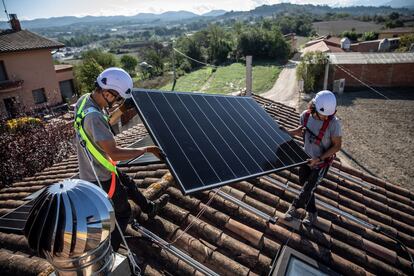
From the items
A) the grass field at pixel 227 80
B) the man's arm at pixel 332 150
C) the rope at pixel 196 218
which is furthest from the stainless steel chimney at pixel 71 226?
the grass field at pixel 227 80

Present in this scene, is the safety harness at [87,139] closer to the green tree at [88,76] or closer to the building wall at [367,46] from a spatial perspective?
the green tree at [88,76]

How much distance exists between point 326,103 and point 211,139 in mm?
2196

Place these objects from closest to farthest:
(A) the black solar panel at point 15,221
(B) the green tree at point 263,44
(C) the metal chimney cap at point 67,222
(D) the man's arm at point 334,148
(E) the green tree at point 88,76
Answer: (C) the metal chimney cap at point 67,222 → (A) the black solar panel at point 15,221 → (D) the man's arm at point 334,148 → (E) the green tree at point 88,76 → (B) the green tree at point 263,44

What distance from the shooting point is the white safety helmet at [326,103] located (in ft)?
16.1

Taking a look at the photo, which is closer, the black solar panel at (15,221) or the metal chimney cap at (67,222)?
the metal chimney cap at (67,222)

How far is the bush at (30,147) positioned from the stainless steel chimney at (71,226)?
1344 centimetres

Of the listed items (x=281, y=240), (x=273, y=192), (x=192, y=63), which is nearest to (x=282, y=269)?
(x=281, y=240)

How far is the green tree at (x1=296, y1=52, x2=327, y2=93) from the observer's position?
104ft

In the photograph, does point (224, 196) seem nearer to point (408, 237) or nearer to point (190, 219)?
point (190, 219)

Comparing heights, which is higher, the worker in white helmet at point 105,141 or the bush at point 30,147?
the worker in white helmet at point 105,141

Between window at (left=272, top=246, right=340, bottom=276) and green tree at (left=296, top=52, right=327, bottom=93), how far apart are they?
1241 inches

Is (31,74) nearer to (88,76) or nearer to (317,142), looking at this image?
(88,76)

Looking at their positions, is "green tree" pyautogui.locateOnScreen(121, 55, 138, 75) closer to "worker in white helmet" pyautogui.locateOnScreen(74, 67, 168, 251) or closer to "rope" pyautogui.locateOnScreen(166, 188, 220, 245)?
"rope" pyautogui.locateOnScreen(166, 188, 220, 245)

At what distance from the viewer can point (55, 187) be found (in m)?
1.88
